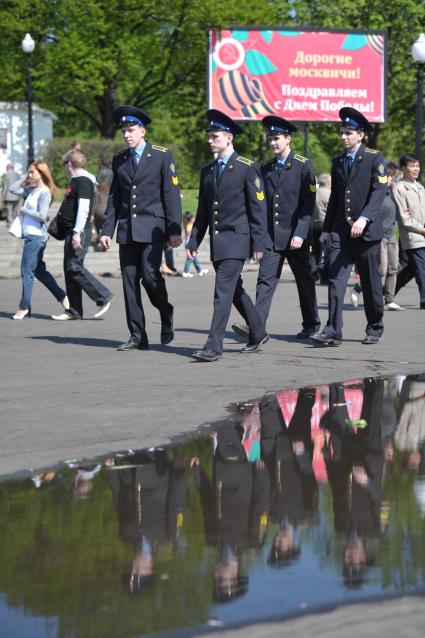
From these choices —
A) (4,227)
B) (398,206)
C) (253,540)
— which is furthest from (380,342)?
(4,227)

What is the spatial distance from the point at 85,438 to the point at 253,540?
94.4 inches

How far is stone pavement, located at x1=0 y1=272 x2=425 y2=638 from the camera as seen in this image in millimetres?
4461

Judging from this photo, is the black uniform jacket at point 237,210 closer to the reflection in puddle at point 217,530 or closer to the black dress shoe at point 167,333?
the black dress shoe at point 167,333

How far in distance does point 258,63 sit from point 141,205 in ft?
90.9

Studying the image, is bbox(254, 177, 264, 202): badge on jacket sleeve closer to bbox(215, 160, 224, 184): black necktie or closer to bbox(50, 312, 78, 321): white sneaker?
bbox(215, 160, 224, 184): black necktie

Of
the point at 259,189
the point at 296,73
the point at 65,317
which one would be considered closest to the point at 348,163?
the point at 259,189

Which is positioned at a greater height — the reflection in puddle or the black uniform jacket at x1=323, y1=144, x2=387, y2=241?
the black uniform jacket at x1=323, y1=144, x2=387, y2=241

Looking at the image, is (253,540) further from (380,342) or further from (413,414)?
(380,342)

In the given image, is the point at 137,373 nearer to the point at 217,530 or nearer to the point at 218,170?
the point at 218,170

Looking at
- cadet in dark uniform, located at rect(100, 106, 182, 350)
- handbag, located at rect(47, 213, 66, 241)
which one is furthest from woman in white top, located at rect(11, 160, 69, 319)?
cadet in dark uniform, located at rect(100, 106, 182, 350)

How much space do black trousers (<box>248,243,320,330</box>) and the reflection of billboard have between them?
25.5m

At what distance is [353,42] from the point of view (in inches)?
1554

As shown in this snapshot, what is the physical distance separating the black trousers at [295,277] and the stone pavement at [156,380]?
338 millimetres

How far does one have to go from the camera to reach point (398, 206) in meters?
16.1
